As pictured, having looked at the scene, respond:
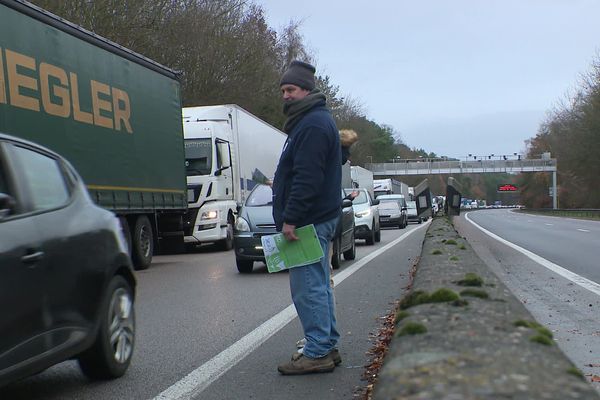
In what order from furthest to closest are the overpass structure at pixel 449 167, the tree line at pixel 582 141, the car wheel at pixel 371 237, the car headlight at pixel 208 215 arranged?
the overpass structure at pixel 449 167 → the tree line at pixel 582 141 → the car wheel at pixel 371 237 → the car headlight at pixel 208 215

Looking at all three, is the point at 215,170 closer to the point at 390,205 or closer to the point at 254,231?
the point at 254,231

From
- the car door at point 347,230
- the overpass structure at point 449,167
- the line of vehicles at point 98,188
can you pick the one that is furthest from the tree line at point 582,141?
the car door at point 347,230

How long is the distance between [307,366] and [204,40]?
94.6 feet

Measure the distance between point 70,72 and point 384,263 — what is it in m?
6.76

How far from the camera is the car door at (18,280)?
3811 mm

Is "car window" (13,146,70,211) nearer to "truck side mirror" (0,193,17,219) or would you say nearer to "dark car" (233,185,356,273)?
"truck side mirror" (0,193,17,219)

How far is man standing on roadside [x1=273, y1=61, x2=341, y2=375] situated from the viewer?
5000 millimetres

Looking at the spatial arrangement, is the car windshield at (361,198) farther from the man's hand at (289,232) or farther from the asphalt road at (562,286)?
the man's hand at (289,232)

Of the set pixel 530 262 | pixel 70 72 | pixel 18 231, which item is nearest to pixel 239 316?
pixel 18 231

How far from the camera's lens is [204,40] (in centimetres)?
3250

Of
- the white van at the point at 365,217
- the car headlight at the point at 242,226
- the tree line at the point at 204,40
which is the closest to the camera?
the car headlight at the point at 242,226

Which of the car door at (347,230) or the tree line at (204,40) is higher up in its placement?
the tree line at (204,40)

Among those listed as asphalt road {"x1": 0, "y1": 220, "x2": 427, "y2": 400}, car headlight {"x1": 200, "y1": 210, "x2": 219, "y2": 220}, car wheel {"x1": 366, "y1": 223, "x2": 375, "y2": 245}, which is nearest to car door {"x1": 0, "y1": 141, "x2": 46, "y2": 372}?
asphalt road {"x1": 0, "y1": 220, "x2": 427, "y2": 400}

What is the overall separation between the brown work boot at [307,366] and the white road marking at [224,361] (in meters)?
0.50
